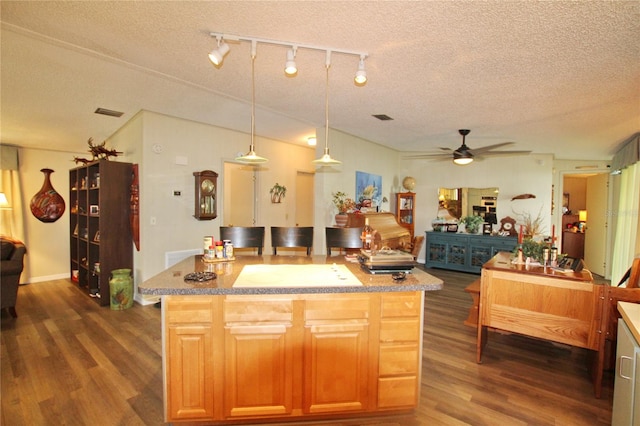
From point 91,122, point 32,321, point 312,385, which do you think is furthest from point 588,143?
point 32,321

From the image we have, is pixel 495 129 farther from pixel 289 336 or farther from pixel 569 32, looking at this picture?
pixel 289 336

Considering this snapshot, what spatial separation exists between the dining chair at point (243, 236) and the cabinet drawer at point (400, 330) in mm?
1518

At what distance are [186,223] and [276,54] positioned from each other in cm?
291

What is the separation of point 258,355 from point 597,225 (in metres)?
7.51

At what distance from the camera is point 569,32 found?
180 cm

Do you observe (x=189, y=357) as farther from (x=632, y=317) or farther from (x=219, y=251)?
(x=632, y=317)

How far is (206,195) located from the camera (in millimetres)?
4266

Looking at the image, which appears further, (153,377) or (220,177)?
(220,177)

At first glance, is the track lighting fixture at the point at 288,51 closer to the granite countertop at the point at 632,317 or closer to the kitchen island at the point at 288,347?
the kitchen island at the point at 288,347

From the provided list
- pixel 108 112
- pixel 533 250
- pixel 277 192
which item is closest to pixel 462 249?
pixel 533 250

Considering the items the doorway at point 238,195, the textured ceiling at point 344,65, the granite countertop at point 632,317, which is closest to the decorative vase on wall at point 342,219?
the textured ceiling at point 344,65

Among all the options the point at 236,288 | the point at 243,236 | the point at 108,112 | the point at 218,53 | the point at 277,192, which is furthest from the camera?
the point at 277,192

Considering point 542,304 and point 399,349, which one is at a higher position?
point 542,304

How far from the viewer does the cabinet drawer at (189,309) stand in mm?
1645
